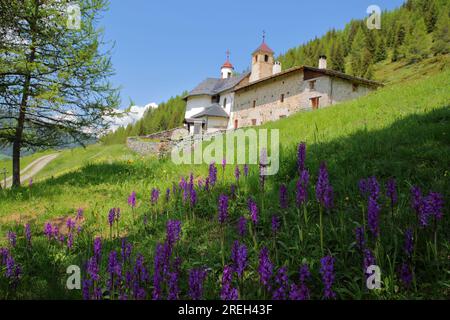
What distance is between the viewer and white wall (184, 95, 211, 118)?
5584 centimetres

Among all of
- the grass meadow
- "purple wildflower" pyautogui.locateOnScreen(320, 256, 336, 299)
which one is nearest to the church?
the grass meadow

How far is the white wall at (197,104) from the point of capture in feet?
183

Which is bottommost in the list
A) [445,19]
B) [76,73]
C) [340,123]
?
[340,123]

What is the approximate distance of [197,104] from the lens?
56625 millimetres

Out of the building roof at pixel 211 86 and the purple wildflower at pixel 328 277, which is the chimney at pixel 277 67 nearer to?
the building roof at pixel 211 86

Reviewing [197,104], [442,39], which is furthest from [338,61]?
[197,104]

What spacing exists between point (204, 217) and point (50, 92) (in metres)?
8.04

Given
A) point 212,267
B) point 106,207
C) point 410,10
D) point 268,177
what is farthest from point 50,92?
point 410,10

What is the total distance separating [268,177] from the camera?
6199 millimetres

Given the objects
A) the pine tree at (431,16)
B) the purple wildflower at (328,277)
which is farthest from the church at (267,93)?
the pine tree at (431,16)

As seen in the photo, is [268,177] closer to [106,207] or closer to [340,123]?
[106,207]

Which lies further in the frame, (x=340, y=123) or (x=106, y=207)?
(x=340, y=123)

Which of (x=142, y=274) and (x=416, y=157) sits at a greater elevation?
(x=416, y=157)

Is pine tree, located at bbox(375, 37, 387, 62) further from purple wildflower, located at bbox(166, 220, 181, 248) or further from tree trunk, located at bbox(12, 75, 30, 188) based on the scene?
purple wildflower, located at bbox(166, 220, 181, 248)
